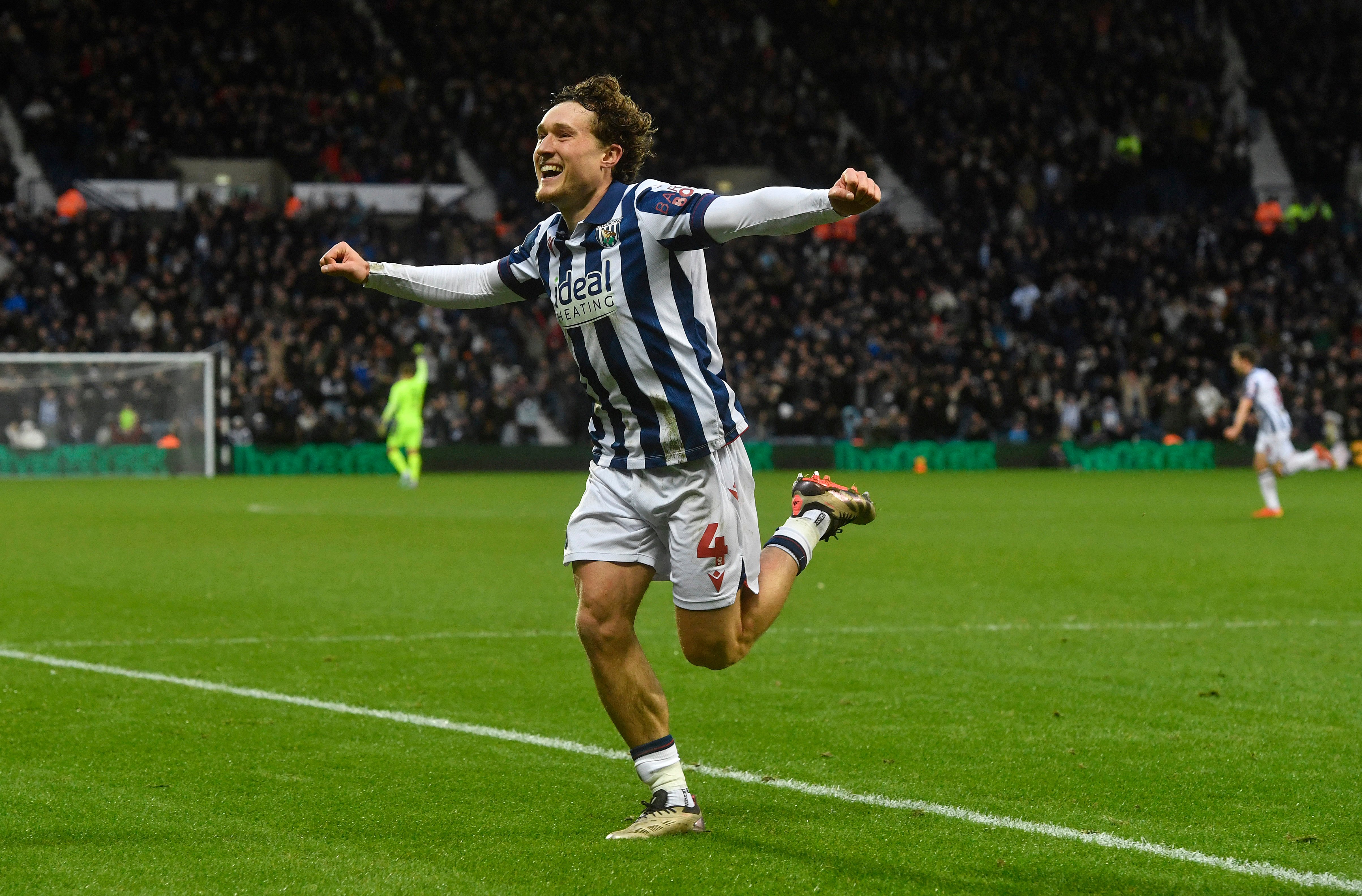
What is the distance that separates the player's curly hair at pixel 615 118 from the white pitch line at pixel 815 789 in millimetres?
2172

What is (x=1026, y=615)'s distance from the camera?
32.9ft

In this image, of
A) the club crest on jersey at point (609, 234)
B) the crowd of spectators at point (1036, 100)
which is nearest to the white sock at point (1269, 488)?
the club crest on jersey at point (609, 234)

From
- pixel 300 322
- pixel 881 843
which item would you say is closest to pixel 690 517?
pixel 881 843

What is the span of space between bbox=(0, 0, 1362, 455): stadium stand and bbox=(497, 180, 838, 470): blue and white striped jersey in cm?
2783

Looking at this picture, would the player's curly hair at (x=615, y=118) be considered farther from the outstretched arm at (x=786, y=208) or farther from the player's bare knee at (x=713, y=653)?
the player's bare knee at (x=713, y=653)

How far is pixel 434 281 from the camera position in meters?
5.37

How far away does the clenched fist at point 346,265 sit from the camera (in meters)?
5.18

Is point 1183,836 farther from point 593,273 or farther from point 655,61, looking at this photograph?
point 655,61

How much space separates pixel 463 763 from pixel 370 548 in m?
9.31

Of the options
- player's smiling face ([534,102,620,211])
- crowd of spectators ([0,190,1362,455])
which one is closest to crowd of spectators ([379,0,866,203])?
crowd of spectators ([0,190,1362,455])

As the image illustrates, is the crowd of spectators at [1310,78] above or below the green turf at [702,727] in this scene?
above

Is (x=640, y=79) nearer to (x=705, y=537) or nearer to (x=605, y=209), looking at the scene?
(x=605, y=209)

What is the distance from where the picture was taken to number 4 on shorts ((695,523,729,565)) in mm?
4848

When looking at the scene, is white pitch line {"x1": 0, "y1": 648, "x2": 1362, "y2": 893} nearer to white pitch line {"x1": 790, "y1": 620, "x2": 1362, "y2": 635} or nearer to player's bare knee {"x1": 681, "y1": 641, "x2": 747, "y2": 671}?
player's bare knee {"x1": 681, "y1": 641, "x2": 747, "y2": 671}
